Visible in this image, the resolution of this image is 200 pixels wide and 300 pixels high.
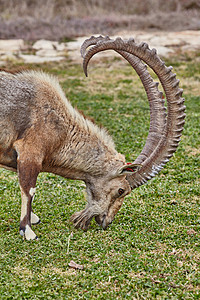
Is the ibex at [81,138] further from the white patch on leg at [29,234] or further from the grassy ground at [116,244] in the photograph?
the grassy ground at [116,244]

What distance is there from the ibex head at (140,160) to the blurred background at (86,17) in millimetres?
17638

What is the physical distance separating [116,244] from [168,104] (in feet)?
7.15

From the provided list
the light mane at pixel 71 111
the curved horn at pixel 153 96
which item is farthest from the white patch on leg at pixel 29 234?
the curved horn at pixel 153 96

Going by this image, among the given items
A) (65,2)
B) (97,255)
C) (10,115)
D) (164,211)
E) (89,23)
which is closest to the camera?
(97,255)

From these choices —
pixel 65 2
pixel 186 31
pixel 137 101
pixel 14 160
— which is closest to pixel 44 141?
pixel 14 160

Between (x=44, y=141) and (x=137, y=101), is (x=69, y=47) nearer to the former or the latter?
(x=137, y=101)

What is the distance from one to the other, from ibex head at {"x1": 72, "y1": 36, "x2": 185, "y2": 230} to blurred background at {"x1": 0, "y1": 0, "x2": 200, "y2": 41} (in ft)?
57.9

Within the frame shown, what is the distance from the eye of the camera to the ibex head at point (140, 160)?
6375mm

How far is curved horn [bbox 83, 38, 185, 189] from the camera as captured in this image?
614 centimetres

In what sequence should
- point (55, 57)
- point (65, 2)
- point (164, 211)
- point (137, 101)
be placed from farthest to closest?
1. point (65, 2)
2. point (55, 57)
3. point (137, 101)
4. point (164, 211)

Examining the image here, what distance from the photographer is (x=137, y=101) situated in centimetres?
1496

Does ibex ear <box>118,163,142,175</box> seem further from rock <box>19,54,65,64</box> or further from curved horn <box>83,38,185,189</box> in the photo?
rock <box>19,54,65,64</box>

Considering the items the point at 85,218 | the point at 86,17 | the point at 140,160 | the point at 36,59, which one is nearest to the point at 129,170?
the point at 140,160

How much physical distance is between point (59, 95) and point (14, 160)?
48.1 inches
